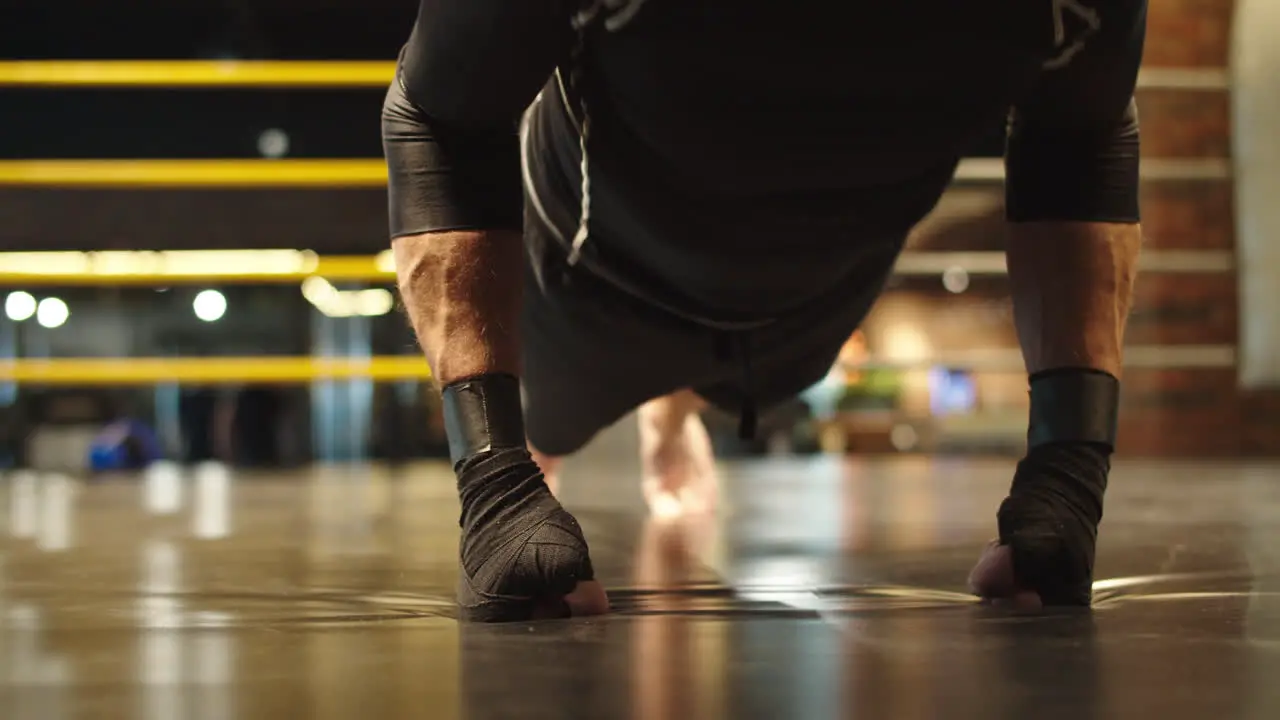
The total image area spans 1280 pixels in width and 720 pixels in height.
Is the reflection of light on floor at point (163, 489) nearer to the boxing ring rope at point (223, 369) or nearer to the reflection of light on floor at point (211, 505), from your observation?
the reflection of light on floor at point (211, 505)

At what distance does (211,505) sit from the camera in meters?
2.13

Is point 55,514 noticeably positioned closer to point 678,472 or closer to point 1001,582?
point 678,472

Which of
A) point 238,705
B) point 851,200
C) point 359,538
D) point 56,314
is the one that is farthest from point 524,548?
point 56,314

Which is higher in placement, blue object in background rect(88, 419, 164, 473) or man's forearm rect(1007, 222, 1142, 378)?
blue object in background rect(88, 419, 164, 473)

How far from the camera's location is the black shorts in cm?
119

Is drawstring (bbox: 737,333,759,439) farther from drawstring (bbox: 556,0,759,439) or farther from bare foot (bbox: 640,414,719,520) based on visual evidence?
bare foot (bbox: 640,414,719,520)

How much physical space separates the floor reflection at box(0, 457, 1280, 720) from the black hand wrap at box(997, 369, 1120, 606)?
5 centimetres

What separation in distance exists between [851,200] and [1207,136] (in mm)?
3196

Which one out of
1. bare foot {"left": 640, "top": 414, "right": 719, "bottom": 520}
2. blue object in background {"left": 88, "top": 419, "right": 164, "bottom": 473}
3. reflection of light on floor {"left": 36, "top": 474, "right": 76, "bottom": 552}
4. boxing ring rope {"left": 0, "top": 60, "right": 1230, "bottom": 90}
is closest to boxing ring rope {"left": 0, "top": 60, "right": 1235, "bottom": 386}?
boxing ring rope {"left": 0, "top": 60, "right": 1230, "bottom": 90}

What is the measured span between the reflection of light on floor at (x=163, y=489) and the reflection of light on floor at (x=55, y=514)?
0.44 ft

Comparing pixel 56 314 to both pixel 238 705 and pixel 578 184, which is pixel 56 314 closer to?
pixel 578 184

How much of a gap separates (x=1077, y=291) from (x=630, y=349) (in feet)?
1.54

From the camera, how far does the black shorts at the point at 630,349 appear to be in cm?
119

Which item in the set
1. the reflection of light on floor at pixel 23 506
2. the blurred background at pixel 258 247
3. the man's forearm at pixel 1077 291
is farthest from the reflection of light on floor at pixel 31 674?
the blurred background at pixel 258 247
